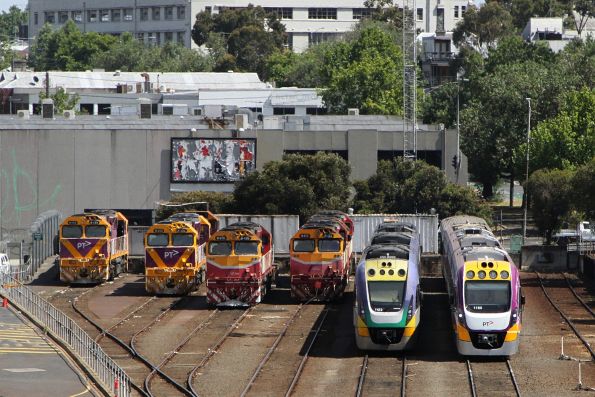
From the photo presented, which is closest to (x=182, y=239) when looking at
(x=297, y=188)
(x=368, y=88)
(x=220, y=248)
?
(x=220, y=248)

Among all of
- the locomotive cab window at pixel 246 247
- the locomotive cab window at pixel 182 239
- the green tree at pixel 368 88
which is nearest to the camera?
the locomotive cab window at pixel 246 247

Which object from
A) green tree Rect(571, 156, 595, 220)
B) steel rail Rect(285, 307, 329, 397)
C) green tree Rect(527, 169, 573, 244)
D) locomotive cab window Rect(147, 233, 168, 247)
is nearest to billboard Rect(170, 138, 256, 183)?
green tree Rect(527, 169, 573, 244)

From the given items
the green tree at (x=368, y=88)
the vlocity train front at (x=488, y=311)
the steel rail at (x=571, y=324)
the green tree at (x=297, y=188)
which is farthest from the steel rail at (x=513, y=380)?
the green tree at (x=368, y=88)

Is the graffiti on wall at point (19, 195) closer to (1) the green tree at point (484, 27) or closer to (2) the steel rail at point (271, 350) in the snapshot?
(2) the steel rail at point (271, 350)

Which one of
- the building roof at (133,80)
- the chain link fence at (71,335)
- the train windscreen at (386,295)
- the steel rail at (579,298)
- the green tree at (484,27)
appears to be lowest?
the steel rail at (579,298)

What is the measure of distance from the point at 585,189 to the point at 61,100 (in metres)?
82.3

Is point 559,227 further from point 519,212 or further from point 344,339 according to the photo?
point 344,339

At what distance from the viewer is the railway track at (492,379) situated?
3841cm

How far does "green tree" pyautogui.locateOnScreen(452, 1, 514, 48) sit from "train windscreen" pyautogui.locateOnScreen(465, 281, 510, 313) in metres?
138

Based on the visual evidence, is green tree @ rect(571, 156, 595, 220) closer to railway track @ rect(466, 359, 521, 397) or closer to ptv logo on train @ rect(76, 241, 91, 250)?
ptv logo on train @ rect(76, 241, 91, 250)

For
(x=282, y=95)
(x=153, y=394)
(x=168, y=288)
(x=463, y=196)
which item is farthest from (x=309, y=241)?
(x=282, y=95)

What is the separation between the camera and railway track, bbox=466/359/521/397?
3841 centimetres

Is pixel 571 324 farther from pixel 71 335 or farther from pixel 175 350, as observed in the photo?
pixel 71 335

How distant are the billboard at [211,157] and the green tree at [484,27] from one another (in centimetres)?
9384
